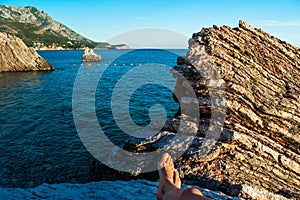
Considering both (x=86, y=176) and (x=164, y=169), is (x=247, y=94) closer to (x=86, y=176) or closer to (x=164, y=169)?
(x=164, y=169)

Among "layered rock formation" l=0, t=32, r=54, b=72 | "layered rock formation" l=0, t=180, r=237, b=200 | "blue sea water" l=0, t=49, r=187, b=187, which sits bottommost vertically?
"blue sea water" l=0, t=49, r=187, b=187

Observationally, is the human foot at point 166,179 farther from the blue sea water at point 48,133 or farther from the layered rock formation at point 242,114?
the blue sea water at point 48,133

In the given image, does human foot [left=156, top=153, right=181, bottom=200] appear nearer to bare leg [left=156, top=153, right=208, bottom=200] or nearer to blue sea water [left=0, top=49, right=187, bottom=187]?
bare leg [left=156, top=153, right=208, bottom=200]

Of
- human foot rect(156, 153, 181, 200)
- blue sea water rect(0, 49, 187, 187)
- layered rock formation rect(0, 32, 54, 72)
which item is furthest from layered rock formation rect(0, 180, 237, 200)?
layered rock formation rect(0, 32, 54, 72)

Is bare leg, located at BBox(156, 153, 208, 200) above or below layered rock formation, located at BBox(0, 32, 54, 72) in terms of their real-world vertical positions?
below

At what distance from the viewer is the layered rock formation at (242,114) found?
42.9 ft

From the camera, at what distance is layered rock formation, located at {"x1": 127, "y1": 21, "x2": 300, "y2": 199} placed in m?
13.1

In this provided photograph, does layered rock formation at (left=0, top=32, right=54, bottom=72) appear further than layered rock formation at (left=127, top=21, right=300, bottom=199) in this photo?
Yes

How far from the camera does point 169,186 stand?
7.79 metres

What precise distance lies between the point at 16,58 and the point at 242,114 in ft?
A: 305

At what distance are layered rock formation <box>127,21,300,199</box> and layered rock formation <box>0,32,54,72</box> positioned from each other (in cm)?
8657

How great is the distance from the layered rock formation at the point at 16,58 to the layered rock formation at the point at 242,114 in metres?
86.6

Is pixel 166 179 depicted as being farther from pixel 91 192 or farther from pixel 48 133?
pixel 48 133

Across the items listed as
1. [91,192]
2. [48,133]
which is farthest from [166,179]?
[48,133]
